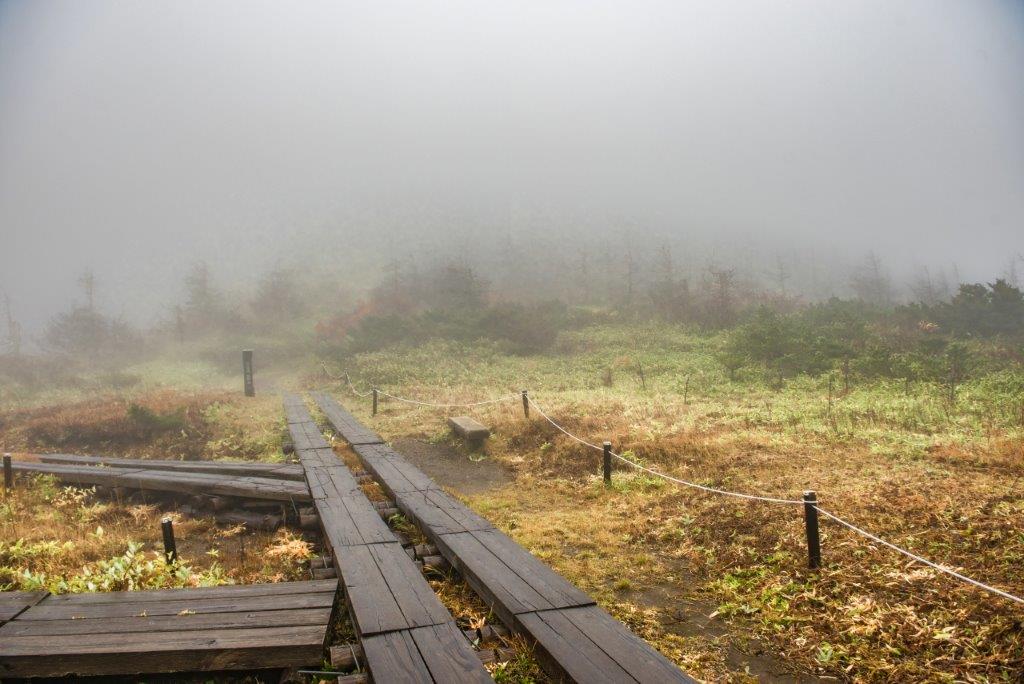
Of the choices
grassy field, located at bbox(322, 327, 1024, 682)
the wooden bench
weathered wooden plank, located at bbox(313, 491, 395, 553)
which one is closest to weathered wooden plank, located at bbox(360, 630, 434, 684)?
weathered wooden plank, located at bbox(313, 491, 395, 553)

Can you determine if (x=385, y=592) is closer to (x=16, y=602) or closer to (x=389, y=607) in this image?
(x=389, y=607)

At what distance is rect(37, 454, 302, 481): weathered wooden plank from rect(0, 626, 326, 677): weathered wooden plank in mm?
5683

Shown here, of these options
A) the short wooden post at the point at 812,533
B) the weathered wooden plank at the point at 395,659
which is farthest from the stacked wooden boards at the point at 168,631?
the short wooden post at the point at 812,533

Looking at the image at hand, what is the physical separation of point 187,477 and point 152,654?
696 cm

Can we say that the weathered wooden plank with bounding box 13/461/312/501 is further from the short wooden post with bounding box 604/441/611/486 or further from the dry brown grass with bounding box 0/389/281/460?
the short wooden post with bounding box 604/441/611/486

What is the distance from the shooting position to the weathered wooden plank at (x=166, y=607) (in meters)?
4.68

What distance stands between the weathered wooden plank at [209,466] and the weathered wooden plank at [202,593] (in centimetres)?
472

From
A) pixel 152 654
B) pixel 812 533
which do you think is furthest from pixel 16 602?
pixel 812 533

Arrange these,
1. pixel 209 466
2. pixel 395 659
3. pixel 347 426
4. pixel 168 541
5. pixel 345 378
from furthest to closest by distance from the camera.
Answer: pixel 345 378, pixel 347 426, pixel 209 466, pixel 168 541, pixel 395 659

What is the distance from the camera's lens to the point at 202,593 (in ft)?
16.7

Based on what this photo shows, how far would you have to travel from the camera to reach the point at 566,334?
103 ft

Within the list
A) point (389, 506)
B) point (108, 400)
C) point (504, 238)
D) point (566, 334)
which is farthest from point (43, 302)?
point (389, 506)

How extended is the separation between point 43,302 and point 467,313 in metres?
97.3

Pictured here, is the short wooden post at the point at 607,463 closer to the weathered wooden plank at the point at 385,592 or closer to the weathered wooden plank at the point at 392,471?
the weathered wooden plank at the point at 392,471
